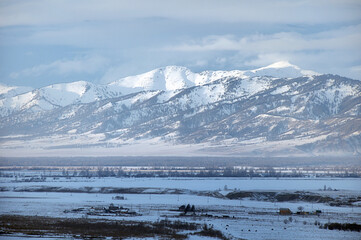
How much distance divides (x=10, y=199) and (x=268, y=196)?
158 feet

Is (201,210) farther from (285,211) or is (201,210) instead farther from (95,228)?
(95,228)

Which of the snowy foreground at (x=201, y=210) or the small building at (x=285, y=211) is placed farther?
the small building at (x=285, y=211)

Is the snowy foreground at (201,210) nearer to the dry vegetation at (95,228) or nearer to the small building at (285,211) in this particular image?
the small building at (285,211)

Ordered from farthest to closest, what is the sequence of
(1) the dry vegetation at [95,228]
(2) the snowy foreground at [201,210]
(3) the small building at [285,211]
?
(3) the small building at [285,211]
(2) the snowy foreground at [201,210]
(1) the dry vegetation at [95,228]

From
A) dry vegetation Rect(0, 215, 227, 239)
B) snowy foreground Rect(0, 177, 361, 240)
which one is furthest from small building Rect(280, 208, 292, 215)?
dry vegetation Rect(0, 215, 227, 239)

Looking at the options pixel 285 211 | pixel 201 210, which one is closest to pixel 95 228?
pixel 201 210

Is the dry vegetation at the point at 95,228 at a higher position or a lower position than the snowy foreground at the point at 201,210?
lower

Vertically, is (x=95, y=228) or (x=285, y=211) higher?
(x=285, y=211)

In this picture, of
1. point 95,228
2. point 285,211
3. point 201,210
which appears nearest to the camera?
point 95,228

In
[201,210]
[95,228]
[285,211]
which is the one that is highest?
[285,211]

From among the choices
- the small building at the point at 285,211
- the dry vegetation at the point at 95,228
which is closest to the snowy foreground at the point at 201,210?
the small building at the point at 285,211

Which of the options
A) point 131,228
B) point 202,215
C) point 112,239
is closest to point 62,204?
point 202,215

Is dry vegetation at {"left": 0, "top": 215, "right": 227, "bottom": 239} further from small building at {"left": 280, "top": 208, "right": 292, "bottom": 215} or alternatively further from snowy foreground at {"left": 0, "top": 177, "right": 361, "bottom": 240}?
small building at {"left": 280, "top": 208, "right": 292, "bottom": 215}

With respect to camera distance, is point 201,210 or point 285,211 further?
point 201,210
